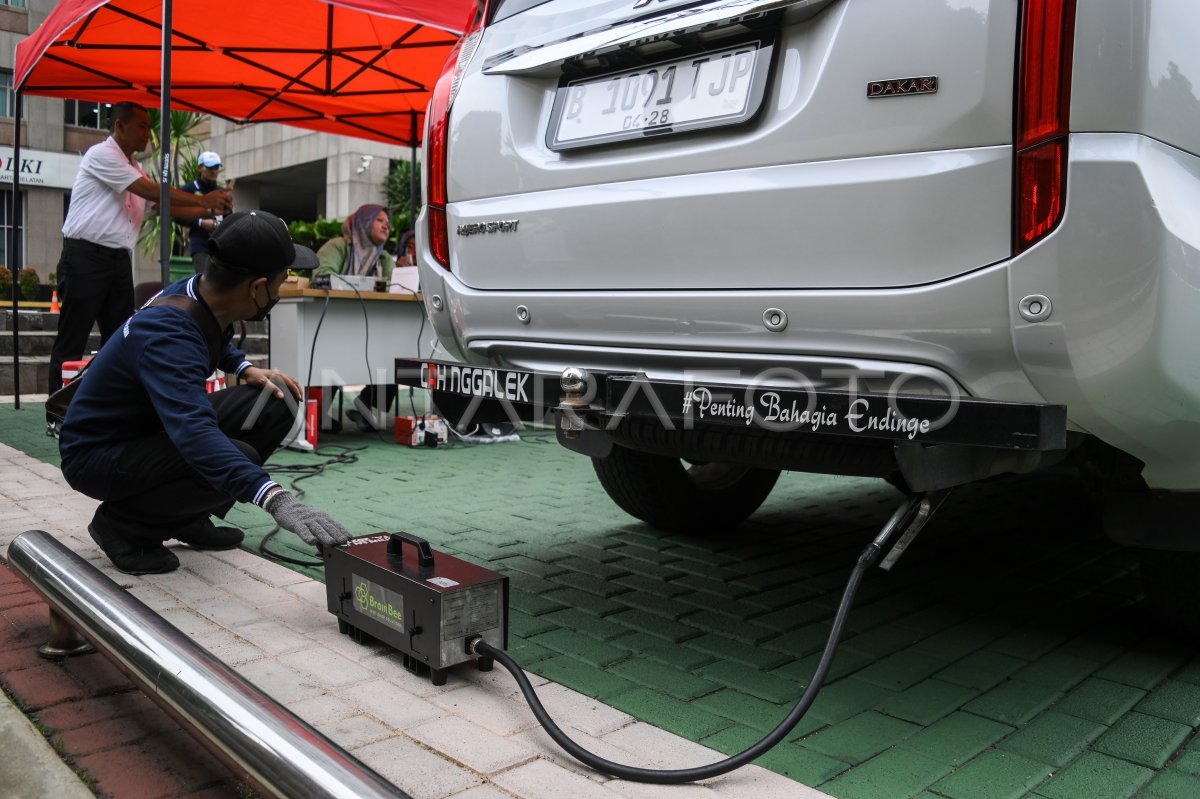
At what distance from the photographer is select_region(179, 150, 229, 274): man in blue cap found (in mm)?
6731

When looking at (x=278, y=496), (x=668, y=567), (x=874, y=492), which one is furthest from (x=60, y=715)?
(x=874, y=492)

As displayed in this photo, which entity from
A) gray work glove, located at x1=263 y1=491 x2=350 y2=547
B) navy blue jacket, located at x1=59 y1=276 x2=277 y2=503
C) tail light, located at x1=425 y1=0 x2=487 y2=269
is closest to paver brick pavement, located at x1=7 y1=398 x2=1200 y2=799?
gray work glove, located at x1=263 y1=491 x2=350 y2=547

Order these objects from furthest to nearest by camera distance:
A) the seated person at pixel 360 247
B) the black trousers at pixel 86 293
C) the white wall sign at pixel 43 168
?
the white wall sign at pixel 43 168 → the seated person at pixel 360 247 → the black trousers at pixel 86 293

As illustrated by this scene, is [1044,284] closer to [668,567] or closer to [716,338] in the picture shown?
[716,338]

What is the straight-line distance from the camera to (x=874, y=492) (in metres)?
4.89

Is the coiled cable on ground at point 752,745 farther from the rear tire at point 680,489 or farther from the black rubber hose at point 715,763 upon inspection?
the rear tire at point 680,489

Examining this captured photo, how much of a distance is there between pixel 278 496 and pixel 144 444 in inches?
33.5

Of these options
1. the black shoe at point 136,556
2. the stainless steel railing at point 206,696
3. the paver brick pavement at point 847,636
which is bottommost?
the paver brick pavement at point 847,636

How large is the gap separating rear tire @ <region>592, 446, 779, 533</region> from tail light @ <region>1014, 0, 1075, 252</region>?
1877 millimetres

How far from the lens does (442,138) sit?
9.29 ft

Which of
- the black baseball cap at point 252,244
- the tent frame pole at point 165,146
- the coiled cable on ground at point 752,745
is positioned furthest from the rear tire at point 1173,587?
the tent frame pole at point 165,146

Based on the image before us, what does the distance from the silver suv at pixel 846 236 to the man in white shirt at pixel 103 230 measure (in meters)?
3.74

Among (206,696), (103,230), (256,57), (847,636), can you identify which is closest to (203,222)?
(103,230)

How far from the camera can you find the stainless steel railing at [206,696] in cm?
139
